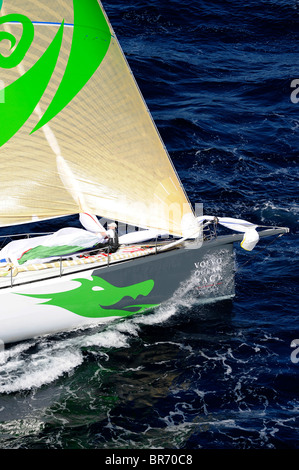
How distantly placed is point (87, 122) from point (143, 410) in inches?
289

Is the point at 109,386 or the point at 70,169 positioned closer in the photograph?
the point at 109,386

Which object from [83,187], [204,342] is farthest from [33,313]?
[204,342]

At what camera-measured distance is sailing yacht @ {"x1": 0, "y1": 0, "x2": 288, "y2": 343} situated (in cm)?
1794

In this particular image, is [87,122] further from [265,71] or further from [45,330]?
[265,71]

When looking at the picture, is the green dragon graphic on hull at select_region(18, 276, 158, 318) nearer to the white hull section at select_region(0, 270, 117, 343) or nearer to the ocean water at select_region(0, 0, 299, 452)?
the white hull section at select_region(0, 270, 117, 343)

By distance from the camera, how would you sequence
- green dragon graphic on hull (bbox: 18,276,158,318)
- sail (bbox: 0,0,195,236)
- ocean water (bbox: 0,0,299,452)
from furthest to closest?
green dragon graphic on hull (bbox: 18,276,158,318)
sail (bbox: 0,0,195,236)
ocean water (bbox: 0,0,299,452)

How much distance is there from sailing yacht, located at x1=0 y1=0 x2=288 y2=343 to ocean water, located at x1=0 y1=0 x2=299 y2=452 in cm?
93

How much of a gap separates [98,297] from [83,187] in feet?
9.87

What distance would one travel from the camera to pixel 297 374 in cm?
1833

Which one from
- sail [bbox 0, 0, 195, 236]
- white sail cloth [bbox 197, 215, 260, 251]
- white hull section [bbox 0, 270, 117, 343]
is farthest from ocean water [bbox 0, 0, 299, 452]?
sail [bbox 0, 0, 195, 236]
